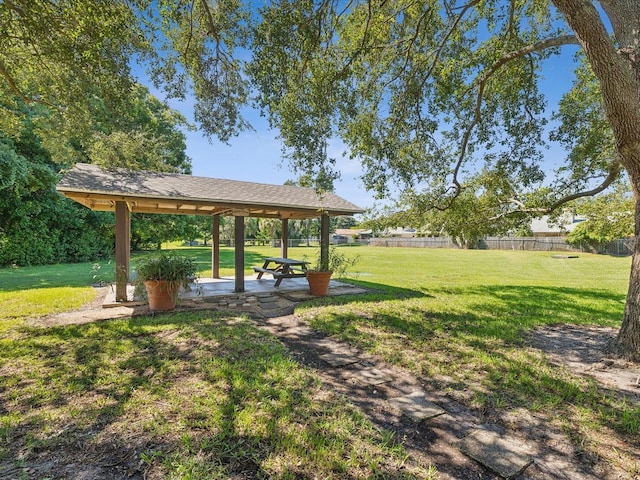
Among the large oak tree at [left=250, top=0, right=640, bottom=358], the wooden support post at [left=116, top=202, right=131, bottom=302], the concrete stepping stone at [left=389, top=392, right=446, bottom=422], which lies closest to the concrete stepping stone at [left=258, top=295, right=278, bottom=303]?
the wooden support post at [left=116, top=202, right=131, bottom=302]

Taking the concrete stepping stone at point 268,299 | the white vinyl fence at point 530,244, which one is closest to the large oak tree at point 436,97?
the concrete stepping stone at point 268,299

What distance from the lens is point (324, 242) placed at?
29.4ft

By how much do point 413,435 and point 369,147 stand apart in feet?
19.3

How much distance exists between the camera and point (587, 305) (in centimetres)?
785

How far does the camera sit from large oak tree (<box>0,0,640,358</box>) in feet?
17.7

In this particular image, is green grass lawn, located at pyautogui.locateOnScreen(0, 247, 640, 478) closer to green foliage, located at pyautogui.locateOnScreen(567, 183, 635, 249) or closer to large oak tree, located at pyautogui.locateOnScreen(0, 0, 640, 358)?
large oak tree, located at pyautogui.locateOnScreen(0, 0, 640, 358)

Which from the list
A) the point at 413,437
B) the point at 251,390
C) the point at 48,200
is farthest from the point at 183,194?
the point at 48,200

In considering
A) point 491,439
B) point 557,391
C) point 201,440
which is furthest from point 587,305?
point 201,440

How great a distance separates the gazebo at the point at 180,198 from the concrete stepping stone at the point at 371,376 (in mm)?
5067

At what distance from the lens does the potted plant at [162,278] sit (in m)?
6.45

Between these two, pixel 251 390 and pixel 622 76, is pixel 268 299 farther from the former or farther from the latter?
pixel 622 76

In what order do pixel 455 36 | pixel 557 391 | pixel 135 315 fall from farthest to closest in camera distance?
pixel 455 36 < pixel 135 315 < pixel 557 391

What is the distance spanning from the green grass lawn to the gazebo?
239 centimetres

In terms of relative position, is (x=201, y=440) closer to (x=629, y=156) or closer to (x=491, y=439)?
(x=491, y=439)
